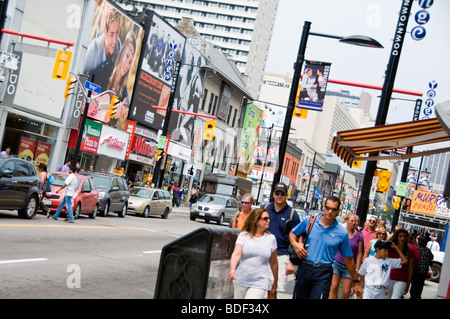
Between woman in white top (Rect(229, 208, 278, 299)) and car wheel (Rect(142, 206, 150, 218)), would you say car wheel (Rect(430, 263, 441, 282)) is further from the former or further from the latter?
woman in white top (Rect(229, 208, 278, 299))

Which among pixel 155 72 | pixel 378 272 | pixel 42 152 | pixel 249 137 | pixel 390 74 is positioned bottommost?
pixel 378 272

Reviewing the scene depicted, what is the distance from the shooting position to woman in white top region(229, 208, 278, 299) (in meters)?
7.07

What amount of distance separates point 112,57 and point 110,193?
16724 mm

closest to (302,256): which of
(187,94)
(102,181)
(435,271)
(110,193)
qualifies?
(110,193)

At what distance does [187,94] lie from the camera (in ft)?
182

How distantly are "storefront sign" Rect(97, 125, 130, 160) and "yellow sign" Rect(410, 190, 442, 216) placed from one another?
22.8 metres

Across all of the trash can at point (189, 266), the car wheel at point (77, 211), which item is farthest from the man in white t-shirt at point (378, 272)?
the car wheel at point (77, 211)

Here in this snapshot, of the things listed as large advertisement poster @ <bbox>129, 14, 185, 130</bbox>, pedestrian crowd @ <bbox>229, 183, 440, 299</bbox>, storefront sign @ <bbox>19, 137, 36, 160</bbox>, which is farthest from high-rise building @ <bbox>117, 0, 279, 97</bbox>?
pedestrian crowd @ <bbox>229, 183, 440, 299</bbox>

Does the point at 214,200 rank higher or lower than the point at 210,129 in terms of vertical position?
lower

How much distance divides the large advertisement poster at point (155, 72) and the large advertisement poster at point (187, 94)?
1.90 metres

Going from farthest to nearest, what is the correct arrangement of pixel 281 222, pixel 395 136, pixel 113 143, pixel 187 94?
pixel 187 94
pixel 113 143
pixel 395 136
pixel 281 222

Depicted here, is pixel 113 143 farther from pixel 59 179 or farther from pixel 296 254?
pixel 296 254
